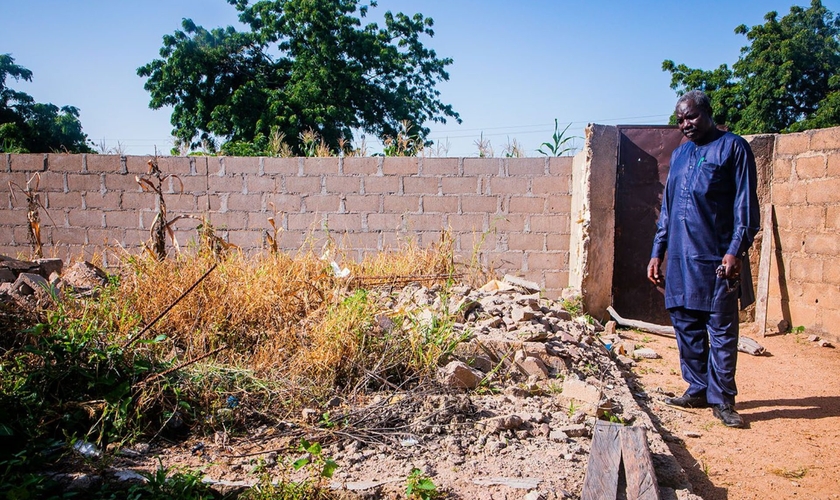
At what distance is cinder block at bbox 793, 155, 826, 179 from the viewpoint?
5.63 metres

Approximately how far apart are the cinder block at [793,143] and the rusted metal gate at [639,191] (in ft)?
3.21

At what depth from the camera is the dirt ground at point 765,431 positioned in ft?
8.84

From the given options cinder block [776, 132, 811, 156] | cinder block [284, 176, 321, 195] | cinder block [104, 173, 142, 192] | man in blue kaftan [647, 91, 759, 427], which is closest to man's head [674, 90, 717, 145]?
man in blue kaftan [647, 91, 759, 427]

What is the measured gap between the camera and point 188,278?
3887mm

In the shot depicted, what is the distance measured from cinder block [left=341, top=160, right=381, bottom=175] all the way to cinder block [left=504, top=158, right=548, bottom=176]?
1459mm

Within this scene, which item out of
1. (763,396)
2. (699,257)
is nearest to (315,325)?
(699,257)

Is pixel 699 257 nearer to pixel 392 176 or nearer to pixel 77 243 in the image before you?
Answer: pixel 392 176

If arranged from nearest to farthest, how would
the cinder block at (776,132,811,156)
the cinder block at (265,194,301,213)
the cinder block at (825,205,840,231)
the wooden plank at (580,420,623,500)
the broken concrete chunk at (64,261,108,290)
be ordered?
the wooden plank at (580,420,623,500) → the broken concrete chunk at (64,261,108,290) → the cinder block at (825,205,840,231) → the cinder block at (776,132,811,156) → the cinder block at (265,194,301,213)

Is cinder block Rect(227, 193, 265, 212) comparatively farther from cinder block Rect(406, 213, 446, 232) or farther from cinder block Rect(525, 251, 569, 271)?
cinder block Rect(525, 251, 569, 271)

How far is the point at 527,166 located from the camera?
259 inches

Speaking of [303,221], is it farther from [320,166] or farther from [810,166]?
[810,166]

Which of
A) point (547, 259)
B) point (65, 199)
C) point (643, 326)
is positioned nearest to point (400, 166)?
point (547, 259)

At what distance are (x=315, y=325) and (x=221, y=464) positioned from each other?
47.6 inches

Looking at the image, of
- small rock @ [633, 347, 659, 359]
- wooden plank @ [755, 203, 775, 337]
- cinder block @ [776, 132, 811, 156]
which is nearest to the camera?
small rock @ [633, 347, 659, 359]
